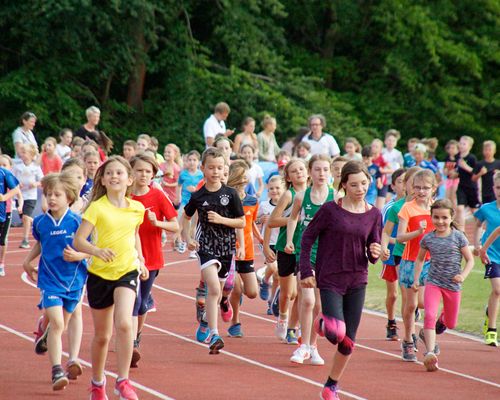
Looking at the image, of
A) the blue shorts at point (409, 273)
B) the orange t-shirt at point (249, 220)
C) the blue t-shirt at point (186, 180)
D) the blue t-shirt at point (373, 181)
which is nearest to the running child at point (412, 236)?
the blue shorts at point (409, 273)

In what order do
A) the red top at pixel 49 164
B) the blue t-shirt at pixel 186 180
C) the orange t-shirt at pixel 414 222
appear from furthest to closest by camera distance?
the red top at pixel 49 164, the blue t-shirt at pixel 186 180, the orange t-shirt at pixel 414 222

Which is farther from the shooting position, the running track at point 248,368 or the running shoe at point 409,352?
the running shoe at point 409,352

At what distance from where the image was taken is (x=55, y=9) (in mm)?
28625

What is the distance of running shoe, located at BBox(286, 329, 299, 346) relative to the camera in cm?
1115

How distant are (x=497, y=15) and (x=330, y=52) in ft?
18.4

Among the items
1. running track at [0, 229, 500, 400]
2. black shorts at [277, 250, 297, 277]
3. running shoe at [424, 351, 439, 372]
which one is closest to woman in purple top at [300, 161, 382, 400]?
Answer: running track at [0, 229, 500, 400]

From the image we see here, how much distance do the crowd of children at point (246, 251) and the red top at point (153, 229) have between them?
12 mm

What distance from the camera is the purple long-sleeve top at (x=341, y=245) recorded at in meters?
8.37

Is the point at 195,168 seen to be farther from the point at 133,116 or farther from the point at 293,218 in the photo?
the point at 133,116

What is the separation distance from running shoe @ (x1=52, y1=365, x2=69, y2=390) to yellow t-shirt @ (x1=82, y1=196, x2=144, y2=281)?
2.71ft

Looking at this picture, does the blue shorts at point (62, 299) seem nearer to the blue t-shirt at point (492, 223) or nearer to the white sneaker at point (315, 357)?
the white sneaker at point (315, 357)

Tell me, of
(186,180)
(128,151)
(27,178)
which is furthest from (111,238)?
(128,151)

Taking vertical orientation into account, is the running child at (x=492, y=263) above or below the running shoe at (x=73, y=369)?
above

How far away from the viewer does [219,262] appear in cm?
1062
